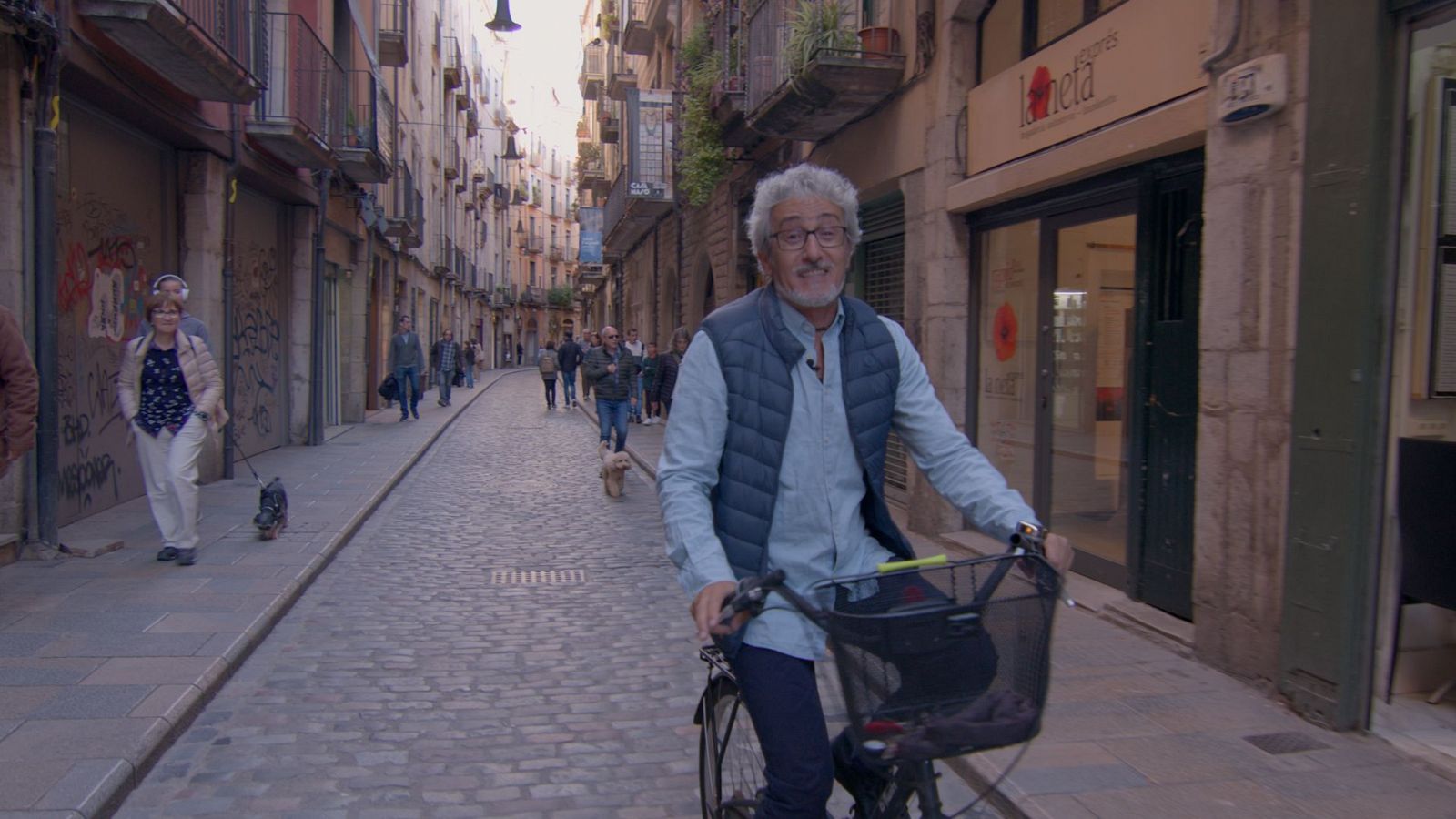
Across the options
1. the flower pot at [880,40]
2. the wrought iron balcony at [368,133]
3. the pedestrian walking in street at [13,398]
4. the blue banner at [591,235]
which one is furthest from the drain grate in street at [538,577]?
the blue banner at [591,235]

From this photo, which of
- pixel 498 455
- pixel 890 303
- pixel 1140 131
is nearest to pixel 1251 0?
pixel 1140 131

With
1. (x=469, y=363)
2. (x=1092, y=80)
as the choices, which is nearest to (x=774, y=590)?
(x=1092, y=80)

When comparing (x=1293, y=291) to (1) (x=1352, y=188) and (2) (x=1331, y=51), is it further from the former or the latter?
(2) (x=1331, y=51)

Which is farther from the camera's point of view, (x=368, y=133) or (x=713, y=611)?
(x=368, y=133)

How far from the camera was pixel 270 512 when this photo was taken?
872 cm

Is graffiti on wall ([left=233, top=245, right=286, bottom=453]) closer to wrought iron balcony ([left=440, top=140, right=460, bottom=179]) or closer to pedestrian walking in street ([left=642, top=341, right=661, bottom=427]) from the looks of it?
pedestrian walking in street ([left=642, top=341, right=661, bottom=427])

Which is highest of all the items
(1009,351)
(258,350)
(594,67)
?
(594,67)

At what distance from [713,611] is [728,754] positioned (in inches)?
36.0

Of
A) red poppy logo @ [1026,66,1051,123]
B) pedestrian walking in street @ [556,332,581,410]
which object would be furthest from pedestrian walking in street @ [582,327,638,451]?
pedestrian walking in street @ [556,332,581,410]

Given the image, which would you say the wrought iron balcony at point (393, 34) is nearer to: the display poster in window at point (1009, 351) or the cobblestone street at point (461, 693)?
the cobblestone street at point (461, 693)

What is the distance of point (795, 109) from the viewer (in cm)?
1088

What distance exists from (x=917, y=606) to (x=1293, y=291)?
351 cm

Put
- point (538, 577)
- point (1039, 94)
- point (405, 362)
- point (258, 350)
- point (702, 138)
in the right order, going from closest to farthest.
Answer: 1. point (1039, 94)
2. point (538, 577)
3. point (258, 350)
4. point (702, 138)
5. point (405, 362)

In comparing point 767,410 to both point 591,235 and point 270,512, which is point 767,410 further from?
point 591,235
